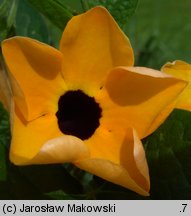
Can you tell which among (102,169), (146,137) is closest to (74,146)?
(102,169)

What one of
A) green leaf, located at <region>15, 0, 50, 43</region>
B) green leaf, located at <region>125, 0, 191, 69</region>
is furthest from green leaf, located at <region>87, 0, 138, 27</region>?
green leaf, located at <region>125, 0, 191, 69</region>

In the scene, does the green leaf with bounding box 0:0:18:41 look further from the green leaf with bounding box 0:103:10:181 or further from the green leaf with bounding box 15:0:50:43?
the green leaf with bounding box 15:0:50:43

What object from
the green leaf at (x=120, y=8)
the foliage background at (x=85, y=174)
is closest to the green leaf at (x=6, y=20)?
the foliage background at (x=85, y=174)

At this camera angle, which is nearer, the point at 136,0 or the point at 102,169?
the point at 102,169

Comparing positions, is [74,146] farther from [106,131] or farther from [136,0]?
[136,0]

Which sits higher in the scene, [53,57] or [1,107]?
[53,57]

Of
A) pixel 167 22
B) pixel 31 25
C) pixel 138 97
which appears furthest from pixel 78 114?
pixel 167 22

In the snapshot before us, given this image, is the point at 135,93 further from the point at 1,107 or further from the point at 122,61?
the point at 1,107
